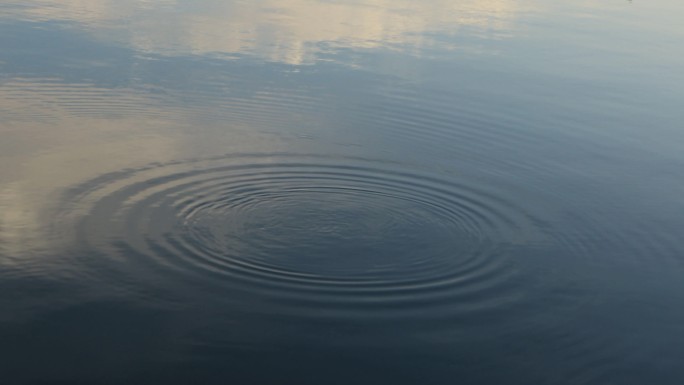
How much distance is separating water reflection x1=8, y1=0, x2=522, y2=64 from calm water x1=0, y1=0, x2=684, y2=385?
0.26 metres

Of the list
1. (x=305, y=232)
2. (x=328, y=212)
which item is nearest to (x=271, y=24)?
(x=328, y=212)

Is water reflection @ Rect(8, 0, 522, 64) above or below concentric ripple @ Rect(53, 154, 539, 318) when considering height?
above

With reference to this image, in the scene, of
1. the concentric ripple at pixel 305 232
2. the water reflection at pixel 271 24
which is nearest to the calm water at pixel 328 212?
the concentric ripple at pixel 305 232

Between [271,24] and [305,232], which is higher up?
[271,24]

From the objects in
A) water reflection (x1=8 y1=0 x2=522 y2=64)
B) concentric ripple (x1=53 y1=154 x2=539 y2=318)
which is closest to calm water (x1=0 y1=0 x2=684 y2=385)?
concentric ripple (x1=53 y1=154 x2=539 y2=318)

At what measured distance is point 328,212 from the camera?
1571cm

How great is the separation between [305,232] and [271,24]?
16545 millimetres

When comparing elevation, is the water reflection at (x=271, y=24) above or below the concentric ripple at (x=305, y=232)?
above

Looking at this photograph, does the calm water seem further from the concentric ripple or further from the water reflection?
the water reflection

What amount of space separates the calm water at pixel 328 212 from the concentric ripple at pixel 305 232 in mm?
48

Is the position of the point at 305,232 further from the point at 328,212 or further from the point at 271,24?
the point at 271,24

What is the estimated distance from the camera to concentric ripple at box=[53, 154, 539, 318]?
13.2 m

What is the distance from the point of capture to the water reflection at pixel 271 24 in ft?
87.5

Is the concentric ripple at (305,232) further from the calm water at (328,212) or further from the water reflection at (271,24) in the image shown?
the water reflection at (271,24)
